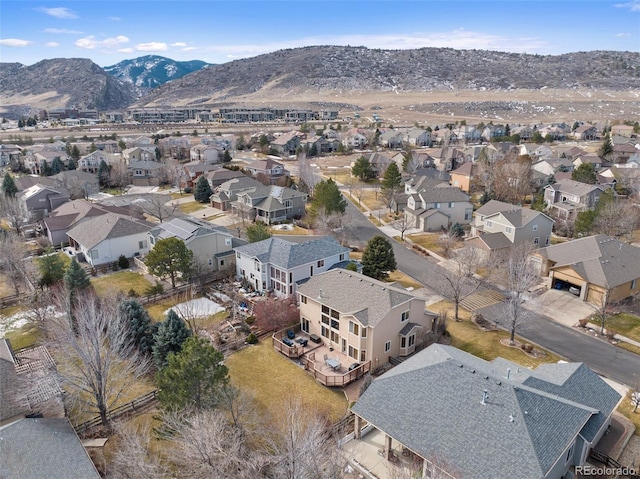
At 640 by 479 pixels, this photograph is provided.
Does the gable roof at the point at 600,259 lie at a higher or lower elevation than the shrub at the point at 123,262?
higher

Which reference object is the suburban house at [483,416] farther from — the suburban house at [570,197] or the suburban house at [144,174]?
the suburban house at [144,174]

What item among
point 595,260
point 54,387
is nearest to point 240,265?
point 54,387

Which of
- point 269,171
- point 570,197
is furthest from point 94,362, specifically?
point 570,197

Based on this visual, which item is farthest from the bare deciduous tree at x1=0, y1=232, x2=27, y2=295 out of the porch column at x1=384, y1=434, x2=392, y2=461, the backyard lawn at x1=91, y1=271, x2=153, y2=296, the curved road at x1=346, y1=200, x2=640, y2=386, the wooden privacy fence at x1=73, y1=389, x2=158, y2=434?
the curved road at x1=346, y1=200, x2=640, y2=386

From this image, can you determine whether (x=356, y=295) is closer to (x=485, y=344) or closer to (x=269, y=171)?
(x=485, y=344)

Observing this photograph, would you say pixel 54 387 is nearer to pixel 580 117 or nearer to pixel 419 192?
pixel 419 192

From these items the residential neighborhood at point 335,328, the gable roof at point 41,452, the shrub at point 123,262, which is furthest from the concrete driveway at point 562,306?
the shrub at point 123,262
